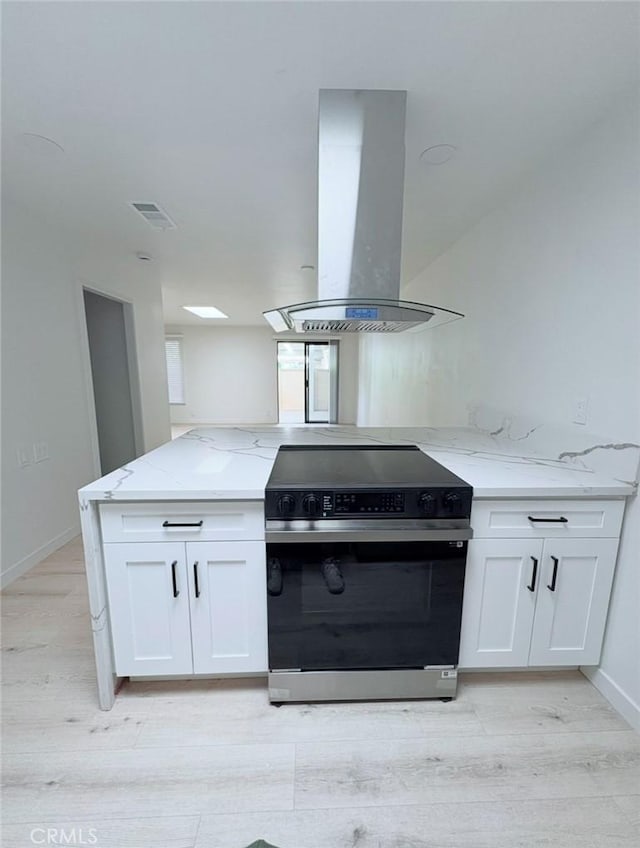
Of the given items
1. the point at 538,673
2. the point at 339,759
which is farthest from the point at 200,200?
the point at 538,673

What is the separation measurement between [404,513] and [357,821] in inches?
37.8

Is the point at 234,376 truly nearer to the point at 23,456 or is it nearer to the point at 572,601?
the point at 23,456

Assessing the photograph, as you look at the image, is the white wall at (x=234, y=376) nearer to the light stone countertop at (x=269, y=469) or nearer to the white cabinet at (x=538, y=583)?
the light stone countertop at (x=269, y=469)

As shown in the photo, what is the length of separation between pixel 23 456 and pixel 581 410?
3.41 m

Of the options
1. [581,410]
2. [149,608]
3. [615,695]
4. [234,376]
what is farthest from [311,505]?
[234,376]

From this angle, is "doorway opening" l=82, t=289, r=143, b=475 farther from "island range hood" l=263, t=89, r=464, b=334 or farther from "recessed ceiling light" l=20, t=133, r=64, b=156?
"island range hood" l=263, t=89, r=464, b=334

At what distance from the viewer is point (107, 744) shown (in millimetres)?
1326

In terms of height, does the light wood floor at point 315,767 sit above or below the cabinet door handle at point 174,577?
below

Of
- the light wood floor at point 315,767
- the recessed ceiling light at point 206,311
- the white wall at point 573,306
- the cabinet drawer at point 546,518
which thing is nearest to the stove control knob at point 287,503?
the cabinet drawer at point 546,518

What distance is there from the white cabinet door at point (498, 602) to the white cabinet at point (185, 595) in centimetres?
85

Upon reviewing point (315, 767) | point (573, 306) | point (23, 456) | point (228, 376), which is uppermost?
point (573, 306)

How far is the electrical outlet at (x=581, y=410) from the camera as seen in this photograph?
5.34 ft

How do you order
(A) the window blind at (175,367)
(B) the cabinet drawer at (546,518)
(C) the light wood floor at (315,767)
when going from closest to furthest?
(C) the light wood floor at (315,767)
(B) the cabinet drawer at (546,518)
(A) the window blind at (175,367)

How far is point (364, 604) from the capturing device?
1405 millimetres
